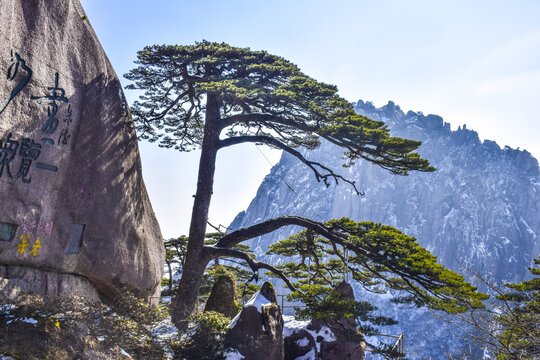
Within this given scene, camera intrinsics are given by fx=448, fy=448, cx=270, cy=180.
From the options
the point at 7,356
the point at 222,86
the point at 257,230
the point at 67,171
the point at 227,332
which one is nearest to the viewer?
the point at 7,356

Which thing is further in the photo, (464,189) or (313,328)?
(464,189)

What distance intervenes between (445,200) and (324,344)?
321 ft

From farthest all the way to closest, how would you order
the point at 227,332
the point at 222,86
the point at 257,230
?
the point at 257,230
the point at 222,86
the point at 227,332

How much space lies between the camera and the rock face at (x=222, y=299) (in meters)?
9.76

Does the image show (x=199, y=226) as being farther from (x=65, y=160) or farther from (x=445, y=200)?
(x=445, y=200)

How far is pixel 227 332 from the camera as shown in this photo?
283 inches

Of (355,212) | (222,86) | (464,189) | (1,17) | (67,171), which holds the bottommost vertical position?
(67,171)

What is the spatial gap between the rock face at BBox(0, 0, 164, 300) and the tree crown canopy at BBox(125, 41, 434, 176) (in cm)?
237

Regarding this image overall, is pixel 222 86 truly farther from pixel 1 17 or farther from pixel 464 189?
pixel 464 189

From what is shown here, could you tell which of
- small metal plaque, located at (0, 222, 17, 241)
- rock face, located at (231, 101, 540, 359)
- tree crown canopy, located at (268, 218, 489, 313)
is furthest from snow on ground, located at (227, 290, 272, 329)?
rock face, located at (231, 101, 540, 359)

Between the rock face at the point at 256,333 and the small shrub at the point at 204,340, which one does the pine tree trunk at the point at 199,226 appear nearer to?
the small shrub at the point at 204,340

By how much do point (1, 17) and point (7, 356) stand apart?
13.3 ft

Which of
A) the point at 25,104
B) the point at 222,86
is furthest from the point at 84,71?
the point at 222,86

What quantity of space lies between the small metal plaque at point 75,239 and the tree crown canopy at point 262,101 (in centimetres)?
364
